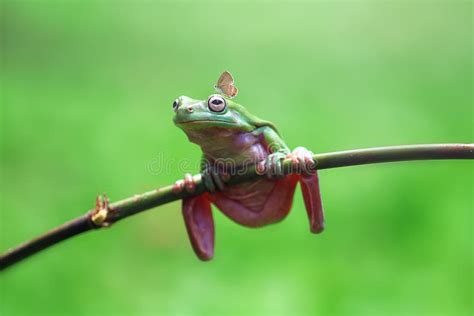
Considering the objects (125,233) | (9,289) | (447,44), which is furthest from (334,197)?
(447,44)

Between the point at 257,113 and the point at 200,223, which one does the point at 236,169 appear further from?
the point at 257,113

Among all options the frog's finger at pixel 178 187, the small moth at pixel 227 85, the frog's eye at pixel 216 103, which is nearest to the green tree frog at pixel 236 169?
the frog's eye at pixel 216 103

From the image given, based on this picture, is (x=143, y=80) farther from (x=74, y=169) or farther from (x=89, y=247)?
(x=89, y=247)

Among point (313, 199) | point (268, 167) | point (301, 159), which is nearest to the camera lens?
point (301, 159)

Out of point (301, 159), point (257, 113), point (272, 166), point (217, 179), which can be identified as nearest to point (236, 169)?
point (217, 179)

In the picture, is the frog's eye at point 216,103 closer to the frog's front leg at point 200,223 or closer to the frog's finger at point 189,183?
the frog's finger at point 189,183

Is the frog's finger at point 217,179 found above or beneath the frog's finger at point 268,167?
beneath

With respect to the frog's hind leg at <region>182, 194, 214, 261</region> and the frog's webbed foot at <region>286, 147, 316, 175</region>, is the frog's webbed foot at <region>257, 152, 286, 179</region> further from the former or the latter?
the frog's hind leg at <region>182, 194, 214, 261</region>
